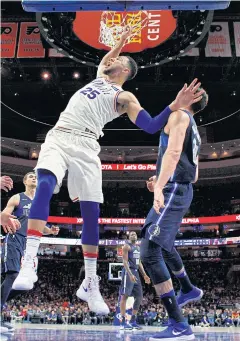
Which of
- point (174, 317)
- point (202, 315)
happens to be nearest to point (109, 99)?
point (174, 317)

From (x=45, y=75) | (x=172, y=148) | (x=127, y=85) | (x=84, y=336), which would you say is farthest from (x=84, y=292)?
(x=127, y=85)

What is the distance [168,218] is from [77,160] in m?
1.07

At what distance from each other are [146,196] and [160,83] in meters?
15.1

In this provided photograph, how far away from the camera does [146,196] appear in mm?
37531

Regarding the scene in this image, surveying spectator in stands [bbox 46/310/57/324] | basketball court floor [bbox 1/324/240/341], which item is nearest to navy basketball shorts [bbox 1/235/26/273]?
basketball court floor [bbox 1/324/240/341]

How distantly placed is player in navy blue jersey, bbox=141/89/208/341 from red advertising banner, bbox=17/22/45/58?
46.7 feet

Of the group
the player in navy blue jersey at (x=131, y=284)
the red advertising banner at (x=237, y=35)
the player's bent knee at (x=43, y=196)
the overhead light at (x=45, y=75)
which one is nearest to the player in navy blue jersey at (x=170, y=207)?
the player's bent knee at (x=43, y=196)

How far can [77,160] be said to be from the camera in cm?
408

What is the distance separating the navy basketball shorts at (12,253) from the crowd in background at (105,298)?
15.4 metres

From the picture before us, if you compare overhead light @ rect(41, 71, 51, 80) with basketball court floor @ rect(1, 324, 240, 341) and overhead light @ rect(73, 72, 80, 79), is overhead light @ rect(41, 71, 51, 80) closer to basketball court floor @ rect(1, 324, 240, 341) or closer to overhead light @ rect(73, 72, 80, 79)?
overhead light @ rect(73, 72, 80, 79)

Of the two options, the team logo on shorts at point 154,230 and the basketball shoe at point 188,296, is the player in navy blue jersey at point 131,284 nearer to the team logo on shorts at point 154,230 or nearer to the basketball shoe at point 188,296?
the basketball shoe at point 188,296

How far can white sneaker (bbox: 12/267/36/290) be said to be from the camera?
3.43 m

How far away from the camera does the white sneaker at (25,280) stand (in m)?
3.43

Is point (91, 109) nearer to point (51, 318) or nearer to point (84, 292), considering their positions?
point (84, 292)
